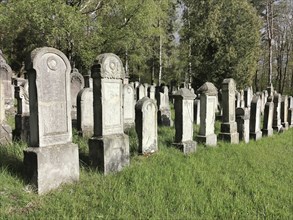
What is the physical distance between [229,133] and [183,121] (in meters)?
2.18

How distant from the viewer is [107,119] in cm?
545

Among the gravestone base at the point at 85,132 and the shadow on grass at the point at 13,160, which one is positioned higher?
the gravestone base at the point at 85,132

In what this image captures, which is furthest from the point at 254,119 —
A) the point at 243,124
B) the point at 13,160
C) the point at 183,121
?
the point at 13,160

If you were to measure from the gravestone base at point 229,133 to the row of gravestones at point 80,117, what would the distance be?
824 millimetres

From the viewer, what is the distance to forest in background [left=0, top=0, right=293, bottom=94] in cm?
1560

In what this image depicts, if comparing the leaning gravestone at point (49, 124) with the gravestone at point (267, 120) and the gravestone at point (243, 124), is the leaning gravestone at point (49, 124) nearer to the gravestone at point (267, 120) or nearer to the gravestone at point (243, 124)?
the gravestone at point (243, 124)

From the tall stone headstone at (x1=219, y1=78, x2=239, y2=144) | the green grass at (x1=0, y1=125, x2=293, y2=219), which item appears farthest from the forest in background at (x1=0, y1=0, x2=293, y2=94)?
the green grass at (x1=0, y1=125, x2=293, y2=219)

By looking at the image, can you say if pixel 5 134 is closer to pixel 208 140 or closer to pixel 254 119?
pixel 208 140

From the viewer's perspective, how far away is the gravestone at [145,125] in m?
6.28

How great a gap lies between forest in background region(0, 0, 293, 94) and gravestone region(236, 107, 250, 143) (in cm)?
995

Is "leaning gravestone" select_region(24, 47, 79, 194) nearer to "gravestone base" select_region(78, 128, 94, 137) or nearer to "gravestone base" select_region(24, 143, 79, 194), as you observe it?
"gravestone base" select_region(24, 143, 79, 194)

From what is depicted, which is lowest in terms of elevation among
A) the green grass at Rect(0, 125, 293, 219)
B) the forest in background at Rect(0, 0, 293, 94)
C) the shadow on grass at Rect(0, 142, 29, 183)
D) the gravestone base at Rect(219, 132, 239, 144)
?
the green grass at Rect(0, 125, 293, 219)

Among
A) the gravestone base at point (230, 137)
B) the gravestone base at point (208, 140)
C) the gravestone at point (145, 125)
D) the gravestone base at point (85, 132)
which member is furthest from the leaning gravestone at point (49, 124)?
the gravestone base at point (230, 137)

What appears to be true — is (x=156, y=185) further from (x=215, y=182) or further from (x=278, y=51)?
(x=278, y=51)
